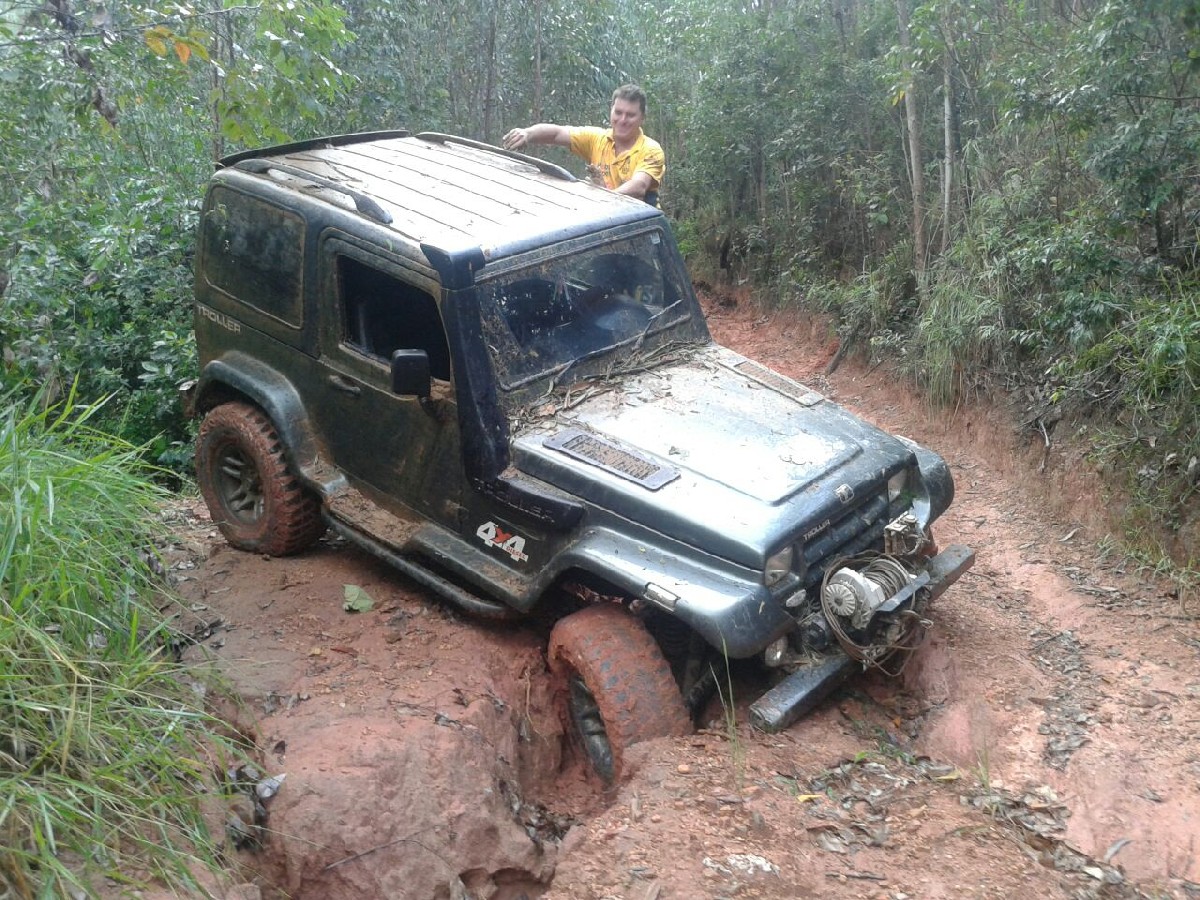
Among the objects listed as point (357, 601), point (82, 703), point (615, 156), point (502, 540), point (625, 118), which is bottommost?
point (357, 601)

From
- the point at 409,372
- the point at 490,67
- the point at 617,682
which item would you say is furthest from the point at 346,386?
the point at 490,67

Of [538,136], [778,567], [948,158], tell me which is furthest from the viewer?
[948,158]

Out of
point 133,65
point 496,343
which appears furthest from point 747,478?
point 133,65

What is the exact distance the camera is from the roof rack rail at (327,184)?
443 centimetres

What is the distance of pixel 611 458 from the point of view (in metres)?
4.07

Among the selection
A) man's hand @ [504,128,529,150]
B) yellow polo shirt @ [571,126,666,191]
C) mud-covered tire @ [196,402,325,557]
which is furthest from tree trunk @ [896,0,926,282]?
mud-covered tire @ [196,402,325,557]

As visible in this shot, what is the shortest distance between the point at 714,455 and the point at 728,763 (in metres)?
1.16

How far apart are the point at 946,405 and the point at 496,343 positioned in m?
4.02

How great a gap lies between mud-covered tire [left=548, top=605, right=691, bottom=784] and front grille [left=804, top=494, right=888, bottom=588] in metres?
0.66

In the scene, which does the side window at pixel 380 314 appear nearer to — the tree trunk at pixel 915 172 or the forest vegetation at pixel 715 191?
the forest vegetation at pixel 715 191

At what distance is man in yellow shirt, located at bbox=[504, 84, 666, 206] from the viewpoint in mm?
6379

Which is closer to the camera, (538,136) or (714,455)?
(714,455)

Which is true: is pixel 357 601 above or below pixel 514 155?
below

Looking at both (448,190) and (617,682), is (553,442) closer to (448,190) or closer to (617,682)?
(617,682)
